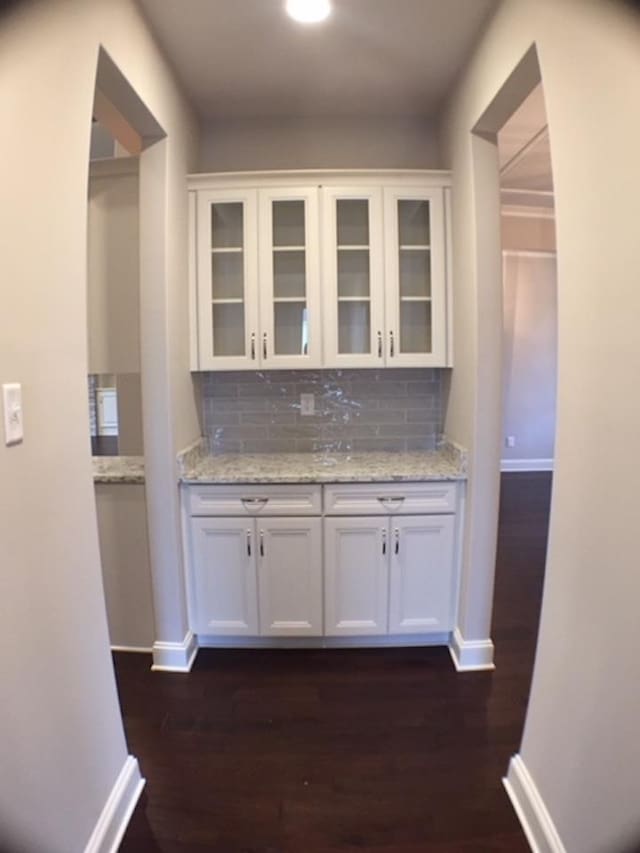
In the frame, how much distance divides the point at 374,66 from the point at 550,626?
235 cm

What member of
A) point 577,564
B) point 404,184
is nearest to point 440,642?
point 577,564

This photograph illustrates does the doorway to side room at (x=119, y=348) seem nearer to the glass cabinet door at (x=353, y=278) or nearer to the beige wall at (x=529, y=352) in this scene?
the glass cabinet door at (x=353, y=278)

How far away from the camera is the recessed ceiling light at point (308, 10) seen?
1.56 m

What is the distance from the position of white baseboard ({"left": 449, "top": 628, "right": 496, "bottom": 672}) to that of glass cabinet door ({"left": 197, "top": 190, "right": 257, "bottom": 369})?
1742mm

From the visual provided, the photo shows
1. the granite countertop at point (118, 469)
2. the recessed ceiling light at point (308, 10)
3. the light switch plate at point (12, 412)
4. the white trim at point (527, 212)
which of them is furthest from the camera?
the white trim at point (527, 212)

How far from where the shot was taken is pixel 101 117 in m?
2.03

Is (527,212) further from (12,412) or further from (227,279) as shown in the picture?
(12,412)

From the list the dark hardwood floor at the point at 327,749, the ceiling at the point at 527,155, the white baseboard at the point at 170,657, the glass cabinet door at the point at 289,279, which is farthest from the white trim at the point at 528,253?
the white baseboard at the point at 170,657

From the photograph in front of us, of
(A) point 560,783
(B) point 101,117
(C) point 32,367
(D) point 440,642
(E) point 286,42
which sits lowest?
(D) point 440,642

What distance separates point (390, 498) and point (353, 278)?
1.18 m

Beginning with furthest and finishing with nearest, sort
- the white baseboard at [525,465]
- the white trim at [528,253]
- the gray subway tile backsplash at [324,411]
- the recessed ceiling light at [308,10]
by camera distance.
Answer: the white baseboard at [525,465], the white trim at [528,253], the gray subway tile backsplash at [324,411], the recessed ceiling light at [308,10]

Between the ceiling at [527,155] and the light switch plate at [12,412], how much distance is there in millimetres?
2483

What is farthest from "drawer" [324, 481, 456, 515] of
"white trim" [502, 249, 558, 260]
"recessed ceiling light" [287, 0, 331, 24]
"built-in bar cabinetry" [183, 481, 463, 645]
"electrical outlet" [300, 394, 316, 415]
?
"white trim" [502, 249, 558, 260]

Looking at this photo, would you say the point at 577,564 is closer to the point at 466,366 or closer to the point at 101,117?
the point at 466,366
